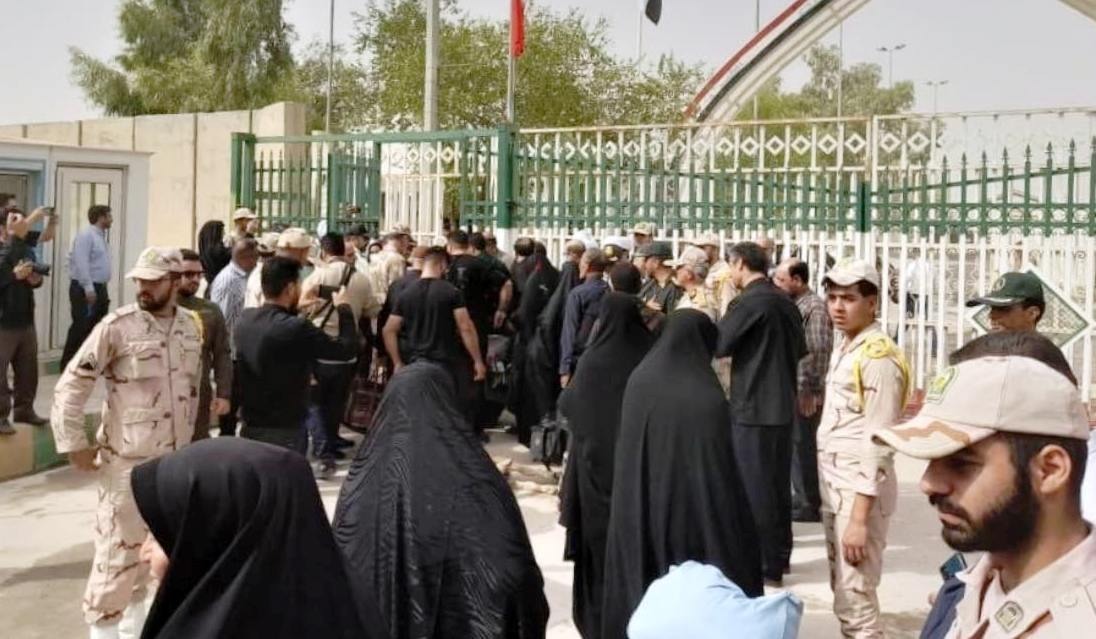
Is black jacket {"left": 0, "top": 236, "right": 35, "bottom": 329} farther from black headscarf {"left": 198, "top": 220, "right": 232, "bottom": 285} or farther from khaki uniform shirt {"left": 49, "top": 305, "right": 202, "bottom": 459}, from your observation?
khaki uniform shirt {"left": 49, "top": 305, "right": 202, "bottom": 459}

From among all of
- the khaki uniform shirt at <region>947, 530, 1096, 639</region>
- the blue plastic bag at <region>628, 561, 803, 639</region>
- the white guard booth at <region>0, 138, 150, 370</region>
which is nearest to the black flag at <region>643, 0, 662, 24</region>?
the white guard booth at <region>0, 138, 150, 370</region>

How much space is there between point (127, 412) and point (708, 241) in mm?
5675

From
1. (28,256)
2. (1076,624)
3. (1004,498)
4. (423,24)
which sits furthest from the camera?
(423,24)

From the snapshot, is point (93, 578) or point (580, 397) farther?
point (580, 397)

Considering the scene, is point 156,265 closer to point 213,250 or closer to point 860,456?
point 860,456

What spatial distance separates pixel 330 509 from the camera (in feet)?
25.7

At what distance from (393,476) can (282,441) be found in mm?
2569

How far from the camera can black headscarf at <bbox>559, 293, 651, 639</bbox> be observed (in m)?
5.20

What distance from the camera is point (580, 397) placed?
5426 millimetres

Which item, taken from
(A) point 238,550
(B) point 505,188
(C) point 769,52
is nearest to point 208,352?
(A) point 238,550

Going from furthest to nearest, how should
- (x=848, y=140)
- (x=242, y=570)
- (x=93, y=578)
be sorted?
(x=848, y=140) < (x=93, y=578) < (x=242, y=570)

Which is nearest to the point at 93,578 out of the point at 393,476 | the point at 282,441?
the point at 282,441

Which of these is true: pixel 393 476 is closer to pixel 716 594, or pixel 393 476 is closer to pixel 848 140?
pixel 716 594

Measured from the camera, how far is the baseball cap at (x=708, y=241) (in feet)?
31.7
